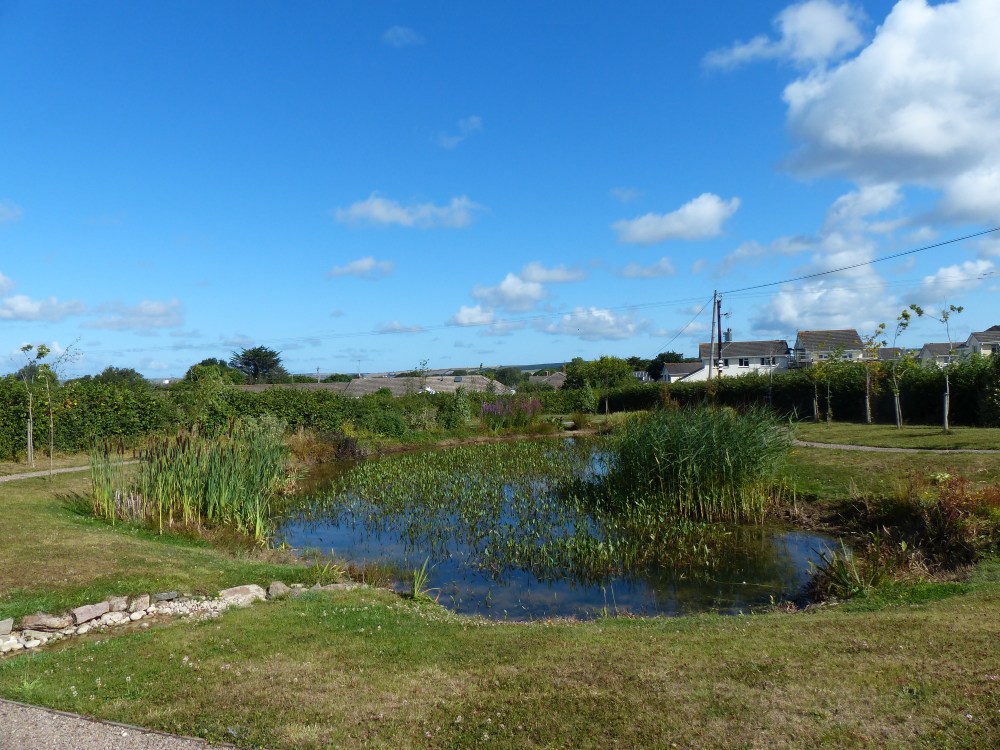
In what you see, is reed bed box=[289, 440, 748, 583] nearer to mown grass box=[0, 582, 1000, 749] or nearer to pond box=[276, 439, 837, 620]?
pond box=[276, 439, 837, 620]

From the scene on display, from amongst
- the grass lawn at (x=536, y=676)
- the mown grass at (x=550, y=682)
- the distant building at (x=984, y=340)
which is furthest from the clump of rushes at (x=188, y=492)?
the distant building at (x=984, y=340)

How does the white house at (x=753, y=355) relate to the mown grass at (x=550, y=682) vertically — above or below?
above

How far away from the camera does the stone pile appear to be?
718 cm

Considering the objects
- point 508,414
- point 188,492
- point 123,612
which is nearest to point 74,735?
point 123,612

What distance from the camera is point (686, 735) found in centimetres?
434

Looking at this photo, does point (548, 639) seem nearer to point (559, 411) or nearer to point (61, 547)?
point (61, 547)

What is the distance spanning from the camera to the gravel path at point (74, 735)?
452 centimetres

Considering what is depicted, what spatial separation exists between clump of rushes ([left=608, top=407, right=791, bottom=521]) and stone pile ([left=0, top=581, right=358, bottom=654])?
801 cm

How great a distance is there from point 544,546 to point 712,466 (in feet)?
14.9

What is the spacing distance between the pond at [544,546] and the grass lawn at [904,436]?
188 inches

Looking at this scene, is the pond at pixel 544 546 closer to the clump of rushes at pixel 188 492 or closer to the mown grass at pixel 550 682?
the clump of rushes at pixel 188 492

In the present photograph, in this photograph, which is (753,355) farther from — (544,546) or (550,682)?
(550,682)

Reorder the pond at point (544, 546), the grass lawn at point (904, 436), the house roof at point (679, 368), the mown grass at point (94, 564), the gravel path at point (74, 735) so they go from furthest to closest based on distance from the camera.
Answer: the house roof at point (679, 368)
the grass lawn at point (904, 436)
the pond at point (544, 546)
the mown grass at point (94, 564)
the gravel path at point (74, 735)

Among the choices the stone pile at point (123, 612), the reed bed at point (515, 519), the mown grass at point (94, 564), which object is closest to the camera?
the stone pile at point (123, 612)
